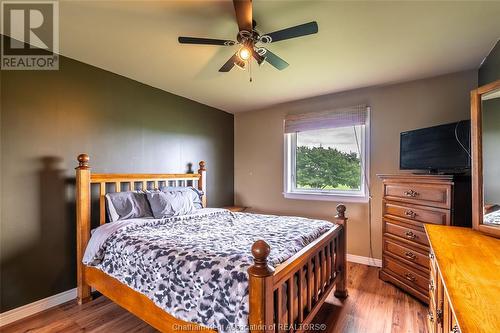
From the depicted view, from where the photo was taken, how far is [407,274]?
7.63ft

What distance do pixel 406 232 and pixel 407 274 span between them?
0.40 meters

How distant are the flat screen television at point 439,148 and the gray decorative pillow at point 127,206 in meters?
2.86

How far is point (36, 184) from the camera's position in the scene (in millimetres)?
2131

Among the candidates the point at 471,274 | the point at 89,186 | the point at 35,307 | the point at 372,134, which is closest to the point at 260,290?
the point at 471,274

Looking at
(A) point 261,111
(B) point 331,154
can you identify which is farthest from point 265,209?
(A) point 261,111

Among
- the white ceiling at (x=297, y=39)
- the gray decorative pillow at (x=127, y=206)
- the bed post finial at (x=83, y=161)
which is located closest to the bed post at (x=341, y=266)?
the white ceiling at (x=297, y=39)

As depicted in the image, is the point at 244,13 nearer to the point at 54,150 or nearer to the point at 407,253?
the point at 54,150

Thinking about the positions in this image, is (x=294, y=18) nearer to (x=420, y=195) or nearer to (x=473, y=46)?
(x=473, y=46)

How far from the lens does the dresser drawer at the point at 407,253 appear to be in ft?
7.06

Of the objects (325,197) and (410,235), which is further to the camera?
(325,197)

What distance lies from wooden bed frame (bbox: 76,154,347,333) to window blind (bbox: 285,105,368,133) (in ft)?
4.67

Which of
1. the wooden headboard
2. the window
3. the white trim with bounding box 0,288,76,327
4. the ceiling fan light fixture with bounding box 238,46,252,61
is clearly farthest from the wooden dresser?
the white trim with bounding box 0,288,76,327

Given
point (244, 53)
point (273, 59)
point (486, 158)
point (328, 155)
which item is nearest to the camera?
point (486, 158)

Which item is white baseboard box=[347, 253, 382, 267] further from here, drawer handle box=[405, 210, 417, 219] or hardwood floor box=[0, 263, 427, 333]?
drawer handle box=[405, 210, 417, 219]
